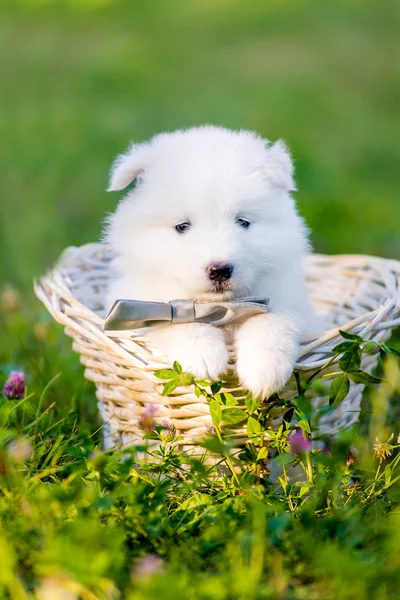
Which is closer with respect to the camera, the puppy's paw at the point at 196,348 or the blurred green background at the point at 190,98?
the puppy's paw at the point at 196,348

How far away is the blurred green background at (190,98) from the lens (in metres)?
6.48

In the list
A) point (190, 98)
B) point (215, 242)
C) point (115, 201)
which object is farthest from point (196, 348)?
point (190, 98)

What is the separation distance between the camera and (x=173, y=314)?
9.00 ft

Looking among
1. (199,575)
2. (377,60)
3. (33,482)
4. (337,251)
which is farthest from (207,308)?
(377,60)

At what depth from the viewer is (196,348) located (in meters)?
2.59

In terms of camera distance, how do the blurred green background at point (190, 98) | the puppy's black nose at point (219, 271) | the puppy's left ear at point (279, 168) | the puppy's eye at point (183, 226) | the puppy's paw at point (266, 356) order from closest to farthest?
1. the puppy's paw at point (266, 356)
2. the puppy's black nose at point (219, 271)
3. the puppy's eye at point (183, 226)
4. the puppy's left ear at point (279, 168)
5. the blurred green background at point (190, 98)

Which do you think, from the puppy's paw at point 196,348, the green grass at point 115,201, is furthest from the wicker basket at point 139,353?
the green grass at point 115,201

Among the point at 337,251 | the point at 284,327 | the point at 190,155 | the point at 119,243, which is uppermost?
the point at 190,155

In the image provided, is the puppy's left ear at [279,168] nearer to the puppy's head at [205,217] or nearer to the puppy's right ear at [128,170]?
the puppy's head at [205,217]

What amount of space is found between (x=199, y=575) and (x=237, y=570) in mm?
115

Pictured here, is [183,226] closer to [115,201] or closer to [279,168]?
[279,168]

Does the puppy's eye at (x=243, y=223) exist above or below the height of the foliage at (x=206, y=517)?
above

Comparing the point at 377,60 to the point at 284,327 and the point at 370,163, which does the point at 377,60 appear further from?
the point at 284,327

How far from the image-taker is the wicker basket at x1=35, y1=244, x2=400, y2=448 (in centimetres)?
273
